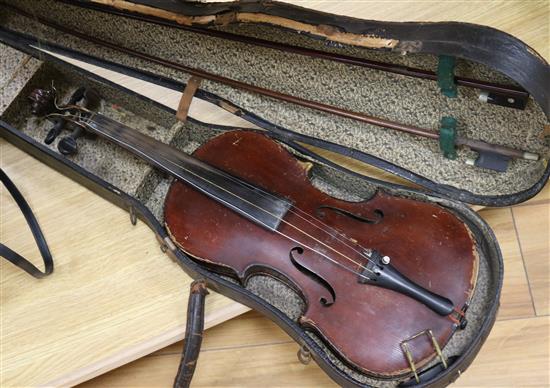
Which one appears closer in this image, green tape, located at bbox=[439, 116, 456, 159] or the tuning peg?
green tape, located at bbox=[439, 116, 456, 159]

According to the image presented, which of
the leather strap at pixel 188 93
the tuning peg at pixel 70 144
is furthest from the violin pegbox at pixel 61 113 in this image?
the leather strap at pixel 188 93

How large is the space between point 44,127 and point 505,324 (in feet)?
3.66

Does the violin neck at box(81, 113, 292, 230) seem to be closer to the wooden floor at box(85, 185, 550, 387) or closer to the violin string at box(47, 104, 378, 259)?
the violin string at box(47, 104, 378, 259)

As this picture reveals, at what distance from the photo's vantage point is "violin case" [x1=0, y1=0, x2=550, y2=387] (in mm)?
968

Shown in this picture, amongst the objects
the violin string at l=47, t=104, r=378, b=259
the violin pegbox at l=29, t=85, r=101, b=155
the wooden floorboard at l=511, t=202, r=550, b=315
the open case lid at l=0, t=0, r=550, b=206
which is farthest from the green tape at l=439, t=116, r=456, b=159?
the violin pegbox at l=29, t=85, r=101, b=155

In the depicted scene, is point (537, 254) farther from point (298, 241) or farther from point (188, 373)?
point (188, 373)

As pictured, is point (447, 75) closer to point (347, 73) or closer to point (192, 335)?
point (347, 73)

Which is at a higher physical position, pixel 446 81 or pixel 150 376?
pixel 446 81

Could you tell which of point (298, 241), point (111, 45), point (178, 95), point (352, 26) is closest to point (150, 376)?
point (298, 241)

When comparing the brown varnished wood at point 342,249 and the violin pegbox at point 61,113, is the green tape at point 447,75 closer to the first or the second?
the brown varnished wood at point 342,249

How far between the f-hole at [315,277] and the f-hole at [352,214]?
0.27ft

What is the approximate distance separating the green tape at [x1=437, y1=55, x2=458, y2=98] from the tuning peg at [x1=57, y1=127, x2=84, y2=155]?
2.48ft

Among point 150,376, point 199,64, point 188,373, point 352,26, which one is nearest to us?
point 352,26

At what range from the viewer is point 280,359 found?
1.32 meters
